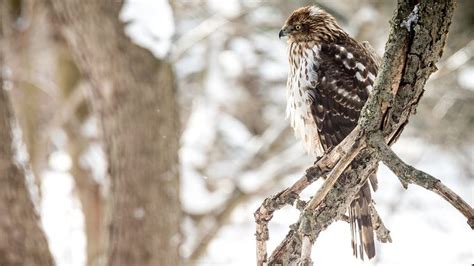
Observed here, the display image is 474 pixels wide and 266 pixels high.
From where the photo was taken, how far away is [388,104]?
2.07 meters

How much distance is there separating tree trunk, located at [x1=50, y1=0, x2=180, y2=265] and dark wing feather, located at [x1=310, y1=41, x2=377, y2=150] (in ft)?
7.67

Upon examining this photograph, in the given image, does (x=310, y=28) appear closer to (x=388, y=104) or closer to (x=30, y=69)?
(x=388, y=104)

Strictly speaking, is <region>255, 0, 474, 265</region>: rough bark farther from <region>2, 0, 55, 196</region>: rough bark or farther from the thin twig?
<region>2, 0, 55, 196</region>: rough bark

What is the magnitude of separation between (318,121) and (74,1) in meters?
2.80

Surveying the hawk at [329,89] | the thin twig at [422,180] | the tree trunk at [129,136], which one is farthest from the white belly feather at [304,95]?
the tree trunk at [129,136]

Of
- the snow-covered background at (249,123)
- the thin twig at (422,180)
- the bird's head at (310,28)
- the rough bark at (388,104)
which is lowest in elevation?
the thin twig at (422,180)

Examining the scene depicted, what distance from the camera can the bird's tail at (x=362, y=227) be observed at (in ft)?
10.7

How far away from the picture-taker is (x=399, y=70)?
2.06 metres

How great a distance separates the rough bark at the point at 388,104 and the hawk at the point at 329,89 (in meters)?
1.27

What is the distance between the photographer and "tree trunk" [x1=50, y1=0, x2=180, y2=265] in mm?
5793

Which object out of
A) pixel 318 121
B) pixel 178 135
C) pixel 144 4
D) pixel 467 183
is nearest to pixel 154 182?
pixel 178 135

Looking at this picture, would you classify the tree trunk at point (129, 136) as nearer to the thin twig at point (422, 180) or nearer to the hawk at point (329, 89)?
the hawk at point (329, 89)

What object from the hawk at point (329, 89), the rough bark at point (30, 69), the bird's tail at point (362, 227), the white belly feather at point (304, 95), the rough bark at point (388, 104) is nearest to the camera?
the rough bark at point (388, 104)

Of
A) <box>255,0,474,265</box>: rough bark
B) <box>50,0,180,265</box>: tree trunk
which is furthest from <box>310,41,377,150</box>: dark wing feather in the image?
<box>50,0,180,265</box>: tree trunk
